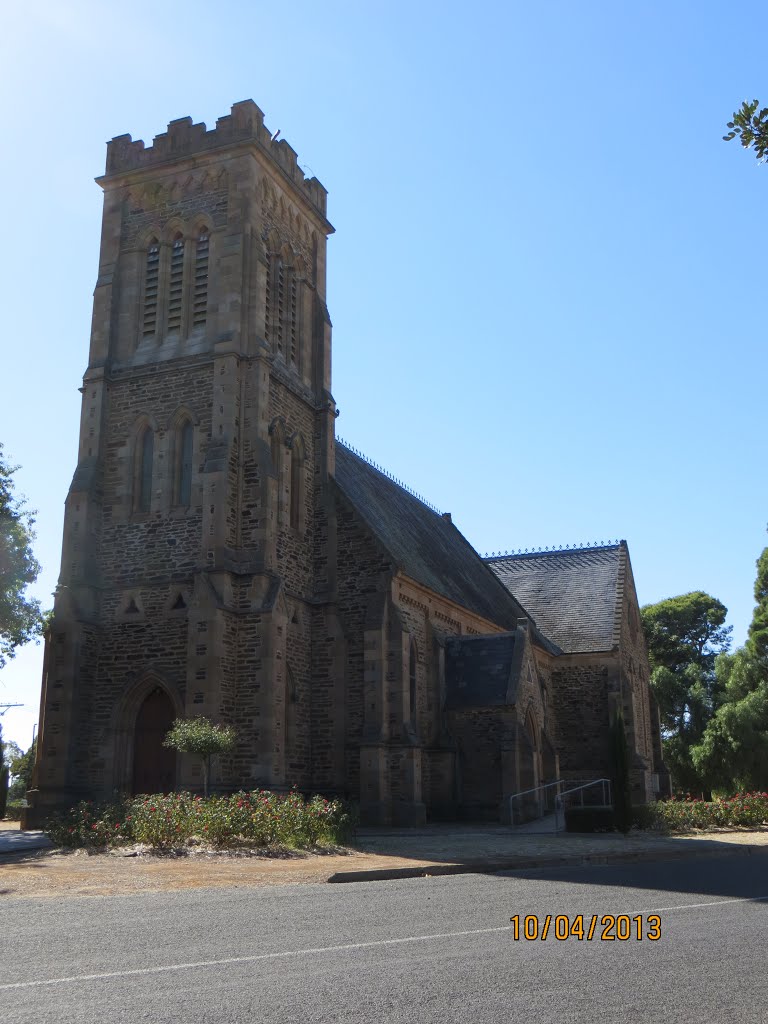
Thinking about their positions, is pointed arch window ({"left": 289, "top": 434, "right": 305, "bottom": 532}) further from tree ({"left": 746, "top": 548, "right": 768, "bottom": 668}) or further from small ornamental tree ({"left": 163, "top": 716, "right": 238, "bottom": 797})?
tree ({"left": 746, "top": 548, "right": 768, "bottom": 668})

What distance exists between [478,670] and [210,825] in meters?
13.6

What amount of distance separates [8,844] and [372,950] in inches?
546

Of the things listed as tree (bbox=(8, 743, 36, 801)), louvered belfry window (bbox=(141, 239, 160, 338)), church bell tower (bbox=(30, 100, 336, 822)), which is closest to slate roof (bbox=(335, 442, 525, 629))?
church bell tower (bbox=(30, 100, 336, 822))

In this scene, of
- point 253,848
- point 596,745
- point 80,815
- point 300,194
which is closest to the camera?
point 253,848

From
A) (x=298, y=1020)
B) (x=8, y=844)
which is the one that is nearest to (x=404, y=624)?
(x=8, y=844)

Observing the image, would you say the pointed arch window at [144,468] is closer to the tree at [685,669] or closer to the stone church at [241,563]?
the stone church at [241,563]

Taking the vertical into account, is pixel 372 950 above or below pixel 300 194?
below

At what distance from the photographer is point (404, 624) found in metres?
26.7

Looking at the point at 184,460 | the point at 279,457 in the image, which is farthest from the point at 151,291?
the point at 279,457

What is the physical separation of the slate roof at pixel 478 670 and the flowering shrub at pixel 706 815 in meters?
5.44

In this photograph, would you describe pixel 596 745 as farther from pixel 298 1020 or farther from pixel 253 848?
pixel 298 1020
